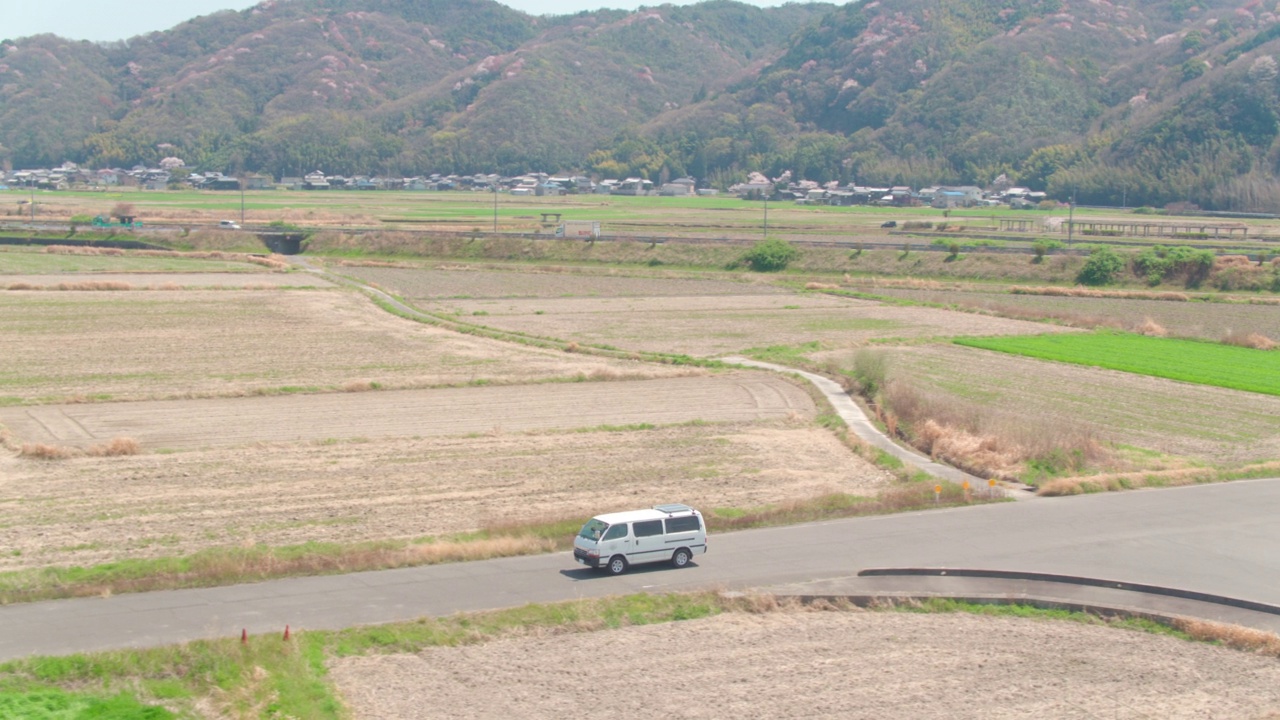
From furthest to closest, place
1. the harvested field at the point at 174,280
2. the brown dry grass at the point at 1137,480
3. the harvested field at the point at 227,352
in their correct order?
the harvested field at the point at 174,280
the harvested field at the point at 227,352
the brown dry grass at the point at 1137,480

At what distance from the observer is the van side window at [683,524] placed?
22.9m

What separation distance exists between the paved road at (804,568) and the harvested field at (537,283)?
49707 millimetres

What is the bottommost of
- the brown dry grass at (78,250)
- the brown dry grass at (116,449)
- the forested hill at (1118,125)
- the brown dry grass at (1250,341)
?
A: the brown dry grass at (116,449)

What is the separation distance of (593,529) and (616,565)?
791 millimetres

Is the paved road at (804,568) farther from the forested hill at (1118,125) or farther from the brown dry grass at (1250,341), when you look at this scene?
the forested hill at (1118,125)

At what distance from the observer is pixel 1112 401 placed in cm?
4197

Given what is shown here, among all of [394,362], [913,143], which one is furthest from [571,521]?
[913,143]

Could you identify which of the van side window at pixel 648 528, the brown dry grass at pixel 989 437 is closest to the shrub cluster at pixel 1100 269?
the brown dry grass at pixel 989 437

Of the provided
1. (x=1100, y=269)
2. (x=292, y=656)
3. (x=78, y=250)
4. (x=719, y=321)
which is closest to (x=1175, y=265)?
(x=1100, y=269)

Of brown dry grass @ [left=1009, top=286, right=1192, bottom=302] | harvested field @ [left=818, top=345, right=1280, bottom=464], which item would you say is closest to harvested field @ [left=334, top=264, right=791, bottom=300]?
brown dry grass @ [left=1009, top=286, right=1192, bottom=302]

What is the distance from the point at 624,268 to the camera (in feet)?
310

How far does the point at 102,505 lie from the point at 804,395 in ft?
78.6

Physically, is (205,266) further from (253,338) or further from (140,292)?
(253,338)

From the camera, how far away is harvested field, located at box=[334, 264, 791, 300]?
7656 centimetres
